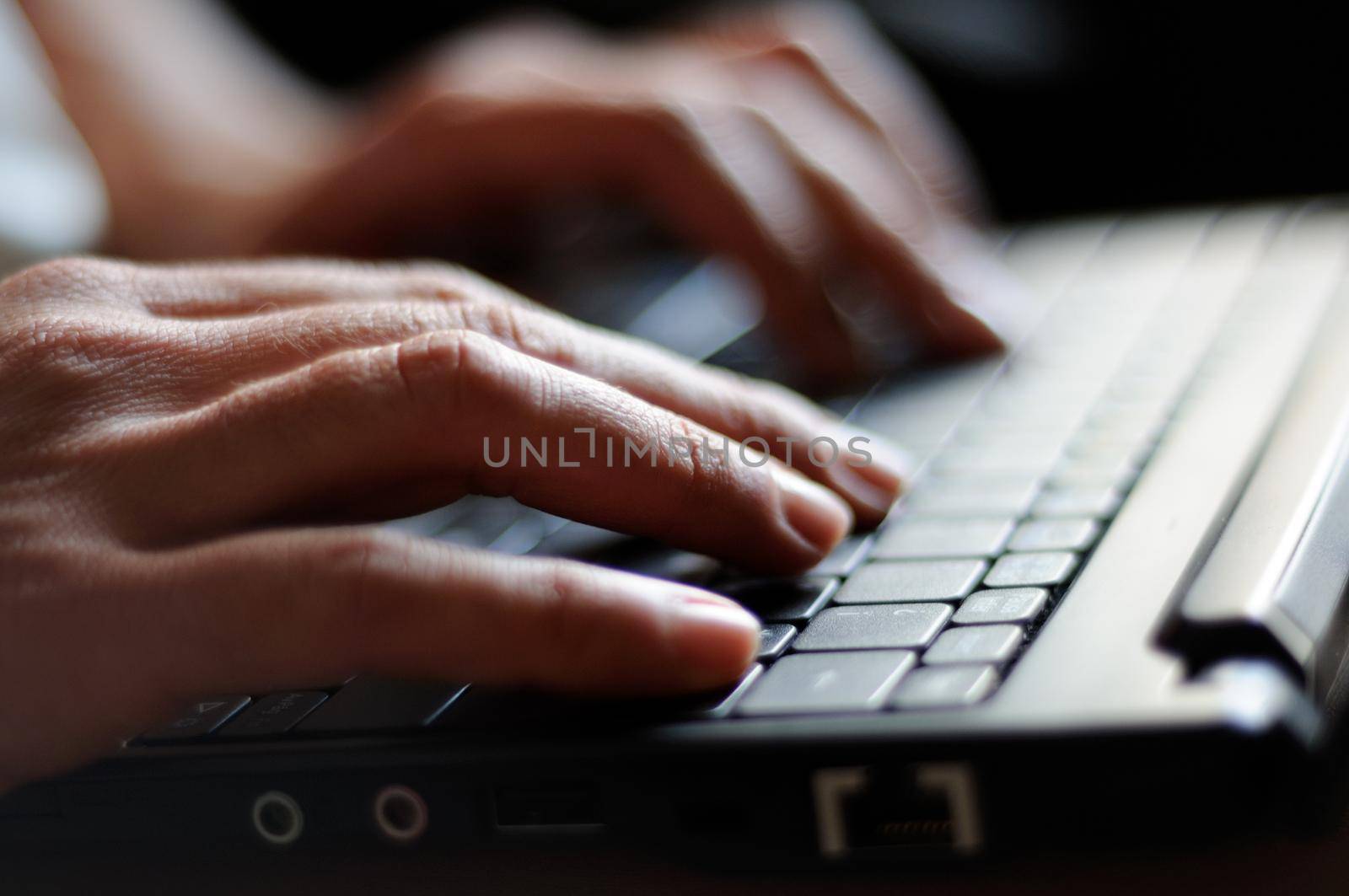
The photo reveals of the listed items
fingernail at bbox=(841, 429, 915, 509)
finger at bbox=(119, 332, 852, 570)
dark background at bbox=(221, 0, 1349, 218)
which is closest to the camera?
finger at bbox=(119, 332, 852, 570)

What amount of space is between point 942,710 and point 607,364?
0.22 metres

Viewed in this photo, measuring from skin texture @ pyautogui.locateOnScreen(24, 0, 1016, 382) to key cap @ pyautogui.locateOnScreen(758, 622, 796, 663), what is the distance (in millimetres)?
348

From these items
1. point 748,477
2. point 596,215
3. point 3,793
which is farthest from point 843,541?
point 596,215

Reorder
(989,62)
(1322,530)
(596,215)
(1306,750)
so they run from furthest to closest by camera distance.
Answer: (989,62)
(596,215)
(1322,530)
(1306,750)

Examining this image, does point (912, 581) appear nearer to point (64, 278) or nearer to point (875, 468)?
point (875, 468)

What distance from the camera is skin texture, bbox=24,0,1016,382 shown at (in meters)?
0.79

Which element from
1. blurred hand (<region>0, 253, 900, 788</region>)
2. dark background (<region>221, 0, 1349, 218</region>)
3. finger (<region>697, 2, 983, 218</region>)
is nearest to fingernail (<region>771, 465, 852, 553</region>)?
blurred hand (<region>0, 253, 900, 788</region>)

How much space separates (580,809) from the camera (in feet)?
1.20

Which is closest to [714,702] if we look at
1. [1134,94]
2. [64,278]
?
[64,278]

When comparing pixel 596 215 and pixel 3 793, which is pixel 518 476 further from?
pixel 596 215

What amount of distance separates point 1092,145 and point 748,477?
0.87m

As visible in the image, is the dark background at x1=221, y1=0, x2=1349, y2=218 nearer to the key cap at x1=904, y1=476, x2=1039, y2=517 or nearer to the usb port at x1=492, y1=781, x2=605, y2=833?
the key cap at x1=904, y1=476, x2=1039, y2=517

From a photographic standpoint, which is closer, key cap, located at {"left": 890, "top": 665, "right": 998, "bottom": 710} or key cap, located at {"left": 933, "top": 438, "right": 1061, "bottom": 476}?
key cap, located at {"left": 890, "top": 665, "right": 998, "bottom": 710}

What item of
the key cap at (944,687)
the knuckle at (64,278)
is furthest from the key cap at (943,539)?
the knuckle at (64,278)
